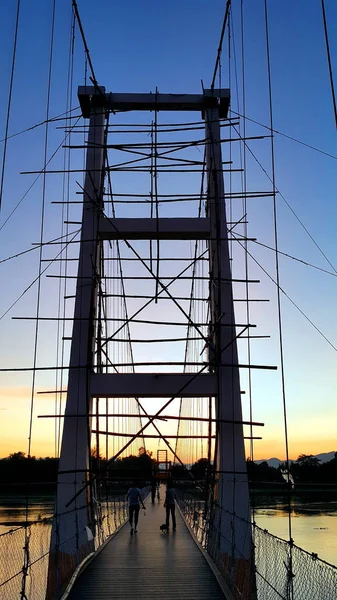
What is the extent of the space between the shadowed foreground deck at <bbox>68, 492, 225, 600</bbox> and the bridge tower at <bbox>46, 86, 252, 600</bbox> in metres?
0.43

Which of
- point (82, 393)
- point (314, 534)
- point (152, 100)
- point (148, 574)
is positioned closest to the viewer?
point (148, 574)

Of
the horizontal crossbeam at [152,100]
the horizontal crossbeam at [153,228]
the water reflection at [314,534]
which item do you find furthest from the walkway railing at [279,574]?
the water reflection at [314,534]

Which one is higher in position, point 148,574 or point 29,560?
point 29,560

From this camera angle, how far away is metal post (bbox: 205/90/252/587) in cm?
934

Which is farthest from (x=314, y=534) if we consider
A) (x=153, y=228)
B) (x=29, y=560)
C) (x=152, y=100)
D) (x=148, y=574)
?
(x=29, y=560)

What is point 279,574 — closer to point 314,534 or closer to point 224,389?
point 224,389

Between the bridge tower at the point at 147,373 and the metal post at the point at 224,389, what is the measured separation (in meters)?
0.02

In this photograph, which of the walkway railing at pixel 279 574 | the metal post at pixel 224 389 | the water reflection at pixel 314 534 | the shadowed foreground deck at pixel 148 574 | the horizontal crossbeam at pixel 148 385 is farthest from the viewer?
the water reflection at pixel 314 534

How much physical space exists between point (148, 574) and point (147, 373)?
383 cm

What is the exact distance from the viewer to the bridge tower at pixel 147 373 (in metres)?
9.88

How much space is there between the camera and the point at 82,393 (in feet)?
34.6

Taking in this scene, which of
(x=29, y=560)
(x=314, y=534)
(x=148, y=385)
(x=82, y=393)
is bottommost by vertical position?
(x=314, y=534)

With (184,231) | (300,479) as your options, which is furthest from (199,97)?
(300,479)

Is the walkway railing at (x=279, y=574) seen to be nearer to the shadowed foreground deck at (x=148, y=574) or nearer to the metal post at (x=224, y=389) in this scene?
the shadowed foreground deck at (x=148, y=574)
